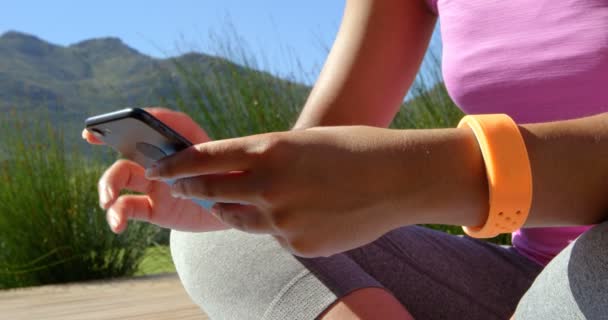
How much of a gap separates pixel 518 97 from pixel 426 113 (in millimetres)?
2368

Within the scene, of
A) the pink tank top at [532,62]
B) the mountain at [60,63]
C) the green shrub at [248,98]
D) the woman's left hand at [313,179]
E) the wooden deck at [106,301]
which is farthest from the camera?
the mountain at [60,63]

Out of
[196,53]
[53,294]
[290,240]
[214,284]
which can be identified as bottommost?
[53,294]

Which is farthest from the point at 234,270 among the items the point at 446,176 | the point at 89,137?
the point at 446,176

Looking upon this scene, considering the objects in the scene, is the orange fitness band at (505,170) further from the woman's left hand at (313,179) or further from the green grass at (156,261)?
the green grass at (156,261)

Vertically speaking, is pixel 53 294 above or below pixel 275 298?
below


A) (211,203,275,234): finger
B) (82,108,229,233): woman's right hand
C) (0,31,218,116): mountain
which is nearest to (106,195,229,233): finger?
(82,108,229,233): woman's right hand

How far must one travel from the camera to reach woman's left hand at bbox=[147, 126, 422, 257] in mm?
616

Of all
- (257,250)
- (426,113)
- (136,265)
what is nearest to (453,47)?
(257,250)

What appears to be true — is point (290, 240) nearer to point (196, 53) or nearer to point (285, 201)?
point (285, 201)

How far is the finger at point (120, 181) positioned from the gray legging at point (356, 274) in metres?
0.15

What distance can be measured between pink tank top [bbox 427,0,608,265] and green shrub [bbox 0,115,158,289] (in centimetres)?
301

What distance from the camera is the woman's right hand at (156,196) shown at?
100 centimetres

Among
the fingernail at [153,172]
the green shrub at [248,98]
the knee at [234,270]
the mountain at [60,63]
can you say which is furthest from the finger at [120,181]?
the mountain at [60,63]

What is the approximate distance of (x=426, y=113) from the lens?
3555 mm
